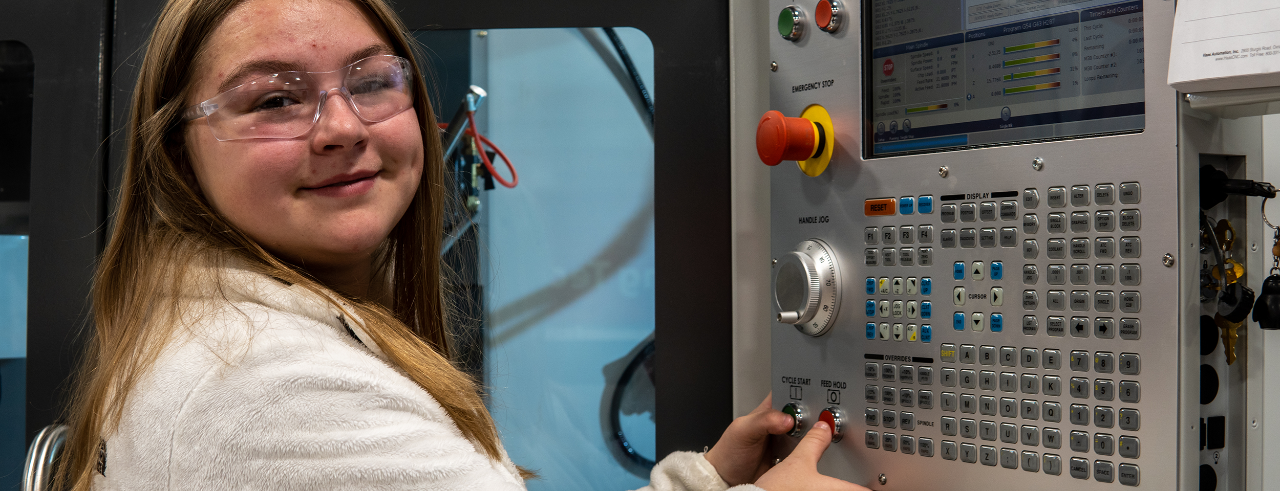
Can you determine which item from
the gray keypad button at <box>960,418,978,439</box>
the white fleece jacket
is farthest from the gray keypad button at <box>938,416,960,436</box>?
the white fleece jacket

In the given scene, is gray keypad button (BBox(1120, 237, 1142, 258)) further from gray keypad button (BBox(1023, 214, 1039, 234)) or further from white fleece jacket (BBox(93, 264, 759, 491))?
white fleece jacket (BBox(93, 264, 759, 491))

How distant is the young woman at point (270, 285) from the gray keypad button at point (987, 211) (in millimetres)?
243

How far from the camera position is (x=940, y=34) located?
723 mm

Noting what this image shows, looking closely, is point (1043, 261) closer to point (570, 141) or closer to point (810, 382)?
point (810, 382)

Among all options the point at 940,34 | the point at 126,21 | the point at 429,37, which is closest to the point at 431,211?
the point at 429,37

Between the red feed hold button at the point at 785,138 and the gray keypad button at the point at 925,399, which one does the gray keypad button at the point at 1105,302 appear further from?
the red feed hold button at the point at 785,138

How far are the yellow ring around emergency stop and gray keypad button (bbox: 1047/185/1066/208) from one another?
20cm

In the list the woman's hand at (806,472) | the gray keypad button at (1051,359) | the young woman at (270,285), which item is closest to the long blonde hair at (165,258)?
the young woman at (270,285)

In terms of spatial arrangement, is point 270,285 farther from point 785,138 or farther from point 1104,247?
point 1104,247

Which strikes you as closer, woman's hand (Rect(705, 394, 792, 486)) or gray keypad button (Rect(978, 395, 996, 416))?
gray keypad button (Rect(978, 395, 996, 416))

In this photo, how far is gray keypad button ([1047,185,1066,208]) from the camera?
0.63 metres

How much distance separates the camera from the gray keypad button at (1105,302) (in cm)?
61

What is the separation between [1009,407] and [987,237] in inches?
5.3

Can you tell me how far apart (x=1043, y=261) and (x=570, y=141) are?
79 centimetres
